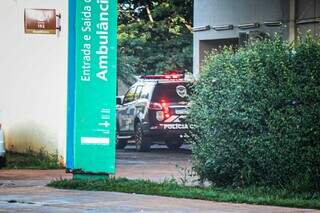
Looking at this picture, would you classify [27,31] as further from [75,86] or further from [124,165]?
[75,86]

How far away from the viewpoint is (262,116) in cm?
1301

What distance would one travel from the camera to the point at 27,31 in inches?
758

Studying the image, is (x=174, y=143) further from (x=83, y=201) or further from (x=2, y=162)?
(x=83, y=201)

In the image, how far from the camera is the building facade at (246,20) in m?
24.9

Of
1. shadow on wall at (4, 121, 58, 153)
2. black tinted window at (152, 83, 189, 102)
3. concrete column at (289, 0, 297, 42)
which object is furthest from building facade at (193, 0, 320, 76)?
shadow on wall at (4, 121, 58, 153)

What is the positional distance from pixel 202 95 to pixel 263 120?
139 cm

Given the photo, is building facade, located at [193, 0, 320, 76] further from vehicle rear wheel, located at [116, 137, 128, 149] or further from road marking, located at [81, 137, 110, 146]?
road marking, located at [81, 137, 110, 146]

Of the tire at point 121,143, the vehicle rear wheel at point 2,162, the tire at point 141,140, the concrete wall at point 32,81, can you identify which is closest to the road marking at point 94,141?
the vehicle rear wheel at point 2,162

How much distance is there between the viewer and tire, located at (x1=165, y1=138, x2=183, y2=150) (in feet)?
83.0

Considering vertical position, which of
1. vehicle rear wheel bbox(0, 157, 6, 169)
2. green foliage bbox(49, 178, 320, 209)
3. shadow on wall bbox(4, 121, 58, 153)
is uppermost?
shadow on wall bbox(4, 121, 58, 153)

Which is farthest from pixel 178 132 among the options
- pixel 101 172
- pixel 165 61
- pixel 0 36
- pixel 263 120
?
pixel 165 61

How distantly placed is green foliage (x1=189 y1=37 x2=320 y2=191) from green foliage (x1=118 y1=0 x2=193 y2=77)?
79.9ft

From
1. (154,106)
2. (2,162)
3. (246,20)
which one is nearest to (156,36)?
(246,20)

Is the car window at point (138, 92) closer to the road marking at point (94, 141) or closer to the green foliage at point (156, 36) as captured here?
the road marking at point (94, 141)
